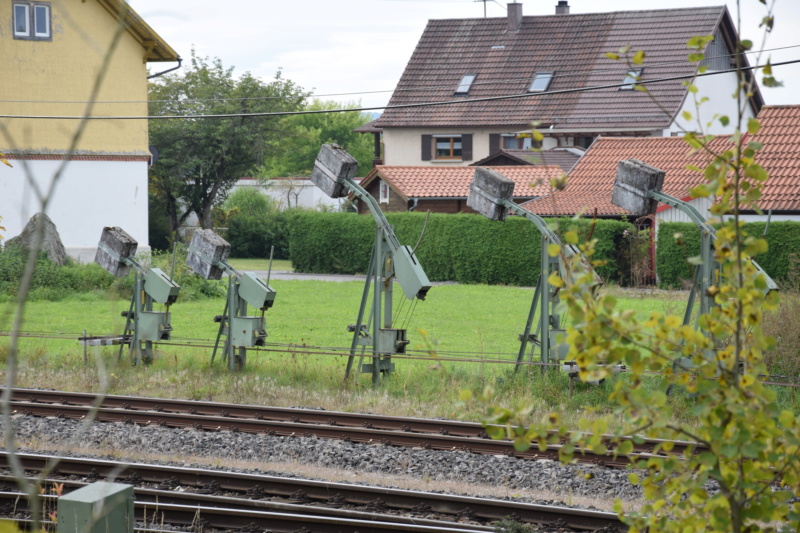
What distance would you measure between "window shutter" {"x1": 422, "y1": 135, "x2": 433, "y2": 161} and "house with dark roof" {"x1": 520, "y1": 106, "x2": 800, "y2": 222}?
13.7 meters

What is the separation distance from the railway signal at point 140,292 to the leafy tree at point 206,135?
2832cm

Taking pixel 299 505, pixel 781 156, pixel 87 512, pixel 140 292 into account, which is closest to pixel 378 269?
pixel 140 292

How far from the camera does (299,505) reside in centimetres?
752

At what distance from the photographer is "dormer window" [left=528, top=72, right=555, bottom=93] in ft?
149

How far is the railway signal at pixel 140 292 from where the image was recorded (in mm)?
14695

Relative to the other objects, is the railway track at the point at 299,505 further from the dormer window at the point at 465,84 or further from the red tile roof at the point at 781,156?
the dormer window at the point at 465,84

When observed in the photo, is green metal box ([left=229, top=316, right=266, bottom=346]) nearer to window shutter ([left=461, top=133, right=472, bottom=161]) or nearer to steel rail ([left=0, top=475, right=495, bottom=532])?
steel rail ([left=0, top=475, right=495, bottom=532])

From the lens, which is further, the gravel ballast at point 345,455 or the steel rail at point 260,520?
the gravel ballast at point 345,455

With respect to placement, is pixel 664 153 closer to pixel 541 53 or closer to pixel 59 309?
pixel 541 53

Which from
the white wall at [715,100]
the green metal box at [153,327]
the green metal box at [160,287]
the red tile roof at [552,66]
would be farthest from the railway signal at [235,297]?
the red tile roof at [552,66]

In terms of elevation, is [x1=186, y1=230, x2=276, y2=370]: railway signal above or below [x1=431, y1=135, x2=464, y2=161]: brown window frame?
below

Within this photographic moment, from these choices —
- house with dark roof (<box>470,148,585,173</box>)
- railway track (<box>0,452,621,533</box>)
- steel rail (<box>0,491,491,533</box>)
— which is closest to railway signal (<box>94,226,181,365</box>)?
railway track (<box>0,452,621,533</box>)

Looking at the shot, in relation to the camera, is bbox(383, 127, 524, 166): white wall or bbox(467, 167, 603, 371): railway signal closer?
bbox(467, 167, 603, 371): railway signal

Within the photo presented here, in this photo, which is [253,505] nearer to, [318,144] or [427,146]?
[427,146]
